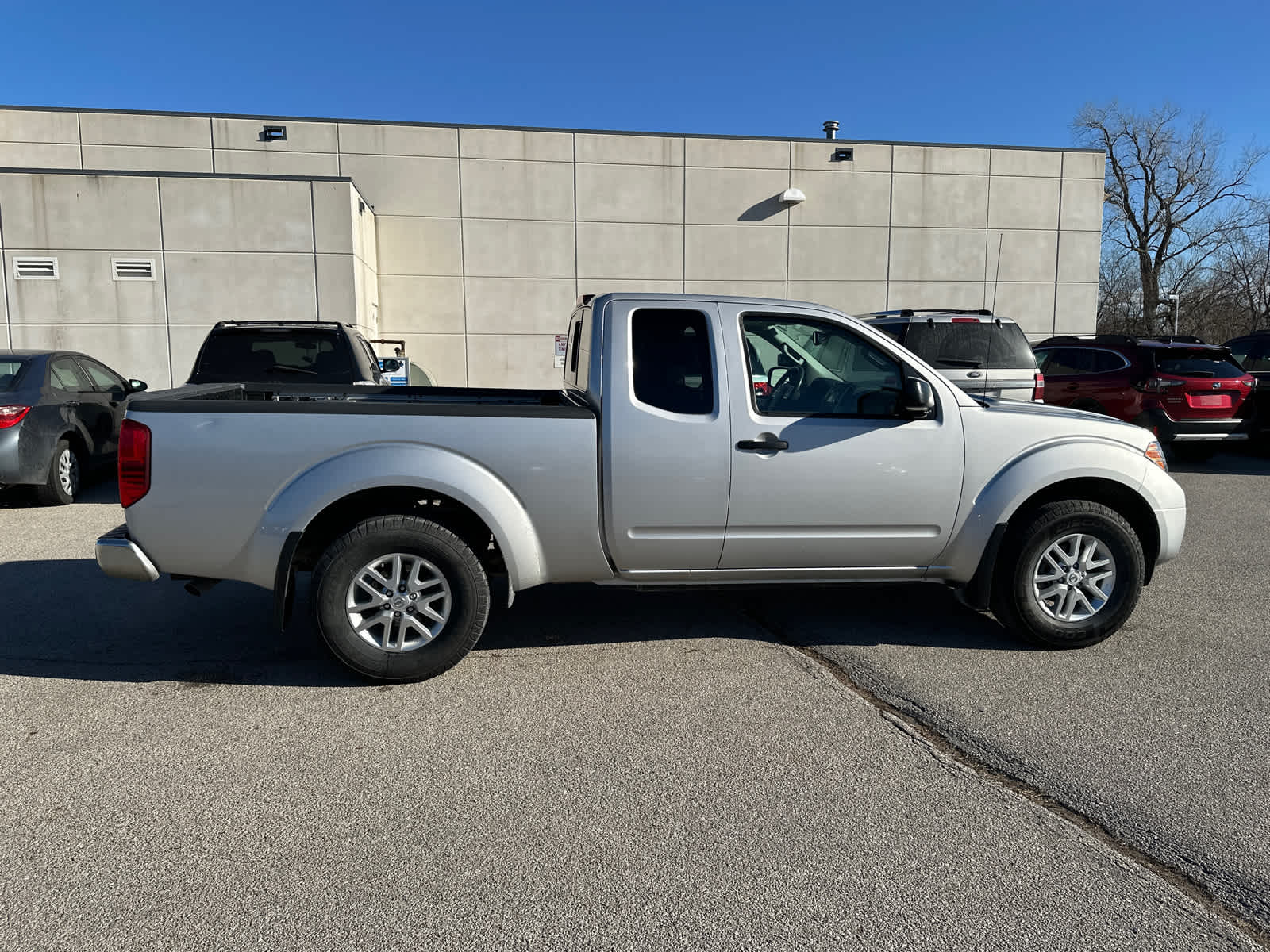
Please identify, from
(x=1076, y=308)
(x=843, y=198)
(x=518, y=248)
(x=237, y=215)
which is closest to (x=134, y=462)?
(x=237, y=215)

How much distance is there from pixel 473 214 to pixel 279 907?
59.8 ft

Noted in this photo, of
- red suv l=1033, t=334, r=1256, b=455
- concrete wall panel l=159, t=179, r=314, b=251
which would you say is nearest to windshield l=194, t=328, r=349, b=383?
concrete wall panel l=159, t=179, r=314, b=251

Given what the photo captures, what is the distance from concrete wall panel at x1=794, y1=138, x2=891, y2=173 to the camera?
20203mm

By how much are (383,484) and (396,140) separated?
55.0 feet

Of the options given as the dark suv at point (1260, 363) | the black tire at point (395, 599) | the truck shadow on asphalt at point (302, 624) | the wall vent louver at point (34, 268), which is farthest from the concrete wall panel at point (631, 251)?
the black tire at point (395, 599)

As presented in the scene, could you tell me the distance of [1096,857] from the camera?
9.27 feet

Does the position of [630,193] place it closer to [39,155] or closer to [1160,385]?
[1160,385]

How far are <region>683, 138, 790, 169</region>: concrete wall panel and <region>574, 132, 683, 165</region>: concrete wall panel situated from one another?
1.03 feet

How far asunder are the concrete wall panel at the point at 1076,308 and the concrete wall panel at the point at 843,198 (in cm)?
499

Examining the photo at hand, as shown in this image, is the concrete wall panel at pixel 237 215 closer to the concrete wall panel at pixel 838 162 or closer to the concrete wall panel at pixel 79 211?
the concrete wall panel at pixel 79 211

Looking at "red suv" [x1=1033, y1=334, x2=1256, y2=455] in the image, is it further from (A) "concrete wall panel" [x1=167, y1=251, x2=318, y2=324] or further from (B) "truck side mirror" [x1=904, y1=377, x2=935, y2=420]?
(A) "concrete wall panel" [x1=167, y1=251, x2=318, y2=324]

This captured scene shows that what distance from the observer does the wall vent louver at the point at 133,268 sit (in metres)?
16.0

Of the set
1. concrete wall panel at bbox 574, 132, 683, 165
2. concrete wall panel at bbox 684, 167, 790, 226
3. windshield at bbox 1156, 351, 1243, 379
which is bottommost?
windshield at bbox 1156, 351, 1243, 379

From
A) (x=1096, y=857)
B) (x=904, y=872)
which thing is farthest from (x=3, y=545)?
(x=1096, y=857)
